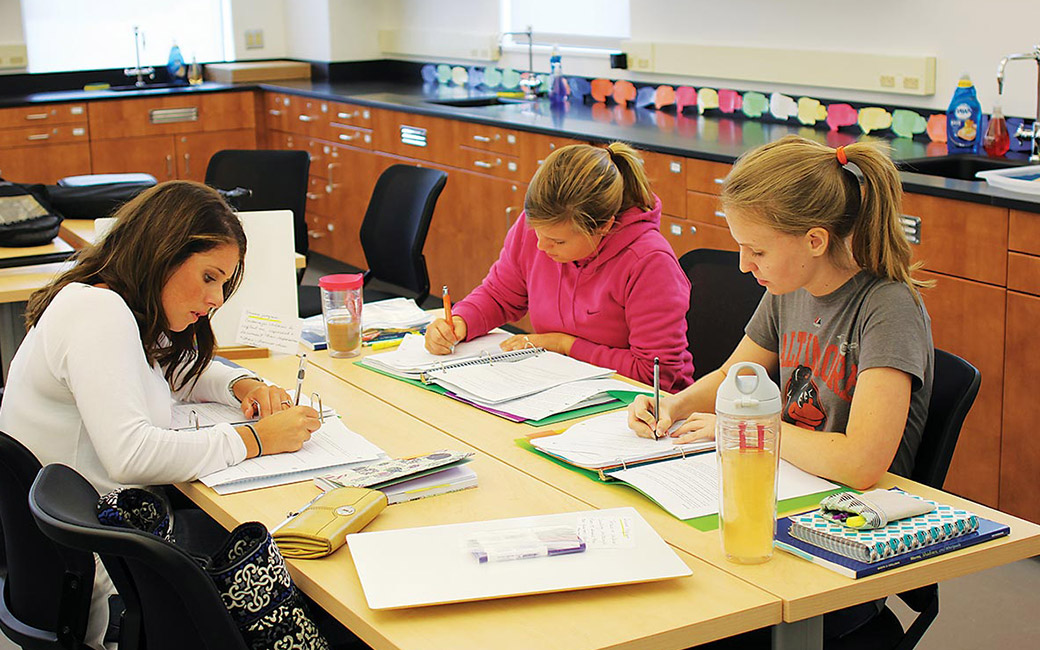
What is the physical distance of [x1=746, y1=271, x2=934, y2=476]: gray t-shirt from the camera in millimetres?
1751

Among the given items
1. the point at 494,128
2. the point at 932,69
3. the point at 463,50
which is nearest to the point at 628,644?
the point at 932,69

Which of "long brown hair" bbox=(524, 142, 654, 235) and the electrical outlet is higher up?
the electrical outlet

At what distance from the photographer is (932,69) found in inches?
152

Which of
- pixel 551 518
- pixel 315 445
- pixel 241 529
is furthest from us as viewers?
pixel 315 445

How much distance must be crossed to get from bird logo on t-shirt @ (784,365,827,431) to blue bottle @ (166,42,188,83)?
5600 mm

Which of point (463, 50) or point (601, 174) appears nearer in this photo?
point (601, 174)

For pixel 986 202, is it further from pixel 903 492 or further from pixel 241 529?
pixel 241 529

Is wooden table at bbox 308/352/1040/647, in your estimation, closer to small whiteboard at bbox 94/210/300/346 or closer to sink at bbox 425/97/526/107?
small whiteboard at bbox 94/210/300/346

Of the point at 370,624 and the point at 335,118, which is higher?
the point at 335,118

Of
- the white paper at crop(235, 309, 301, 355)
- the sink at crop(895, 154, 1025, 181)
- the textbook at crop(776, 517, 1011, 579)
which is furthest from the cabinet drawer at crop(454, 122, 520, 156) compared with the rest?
the textbook at crop(776, 517, 1011, 579)

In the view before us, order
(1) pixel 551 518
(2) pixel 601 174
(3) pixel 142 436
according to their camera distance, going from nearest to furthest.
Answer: (1) pixel 551 518, (3) pixel 142 436, (2) pixel 601 174

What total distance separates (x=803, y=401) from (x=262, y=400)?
0.93 metres

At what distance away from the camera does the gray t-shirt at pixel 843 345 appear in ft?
5.74

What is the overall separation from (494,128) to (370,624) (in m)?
3.62
